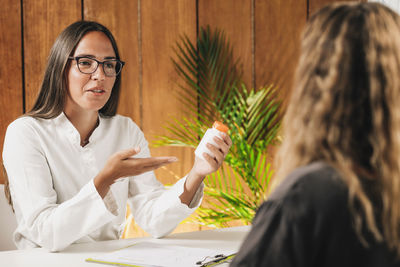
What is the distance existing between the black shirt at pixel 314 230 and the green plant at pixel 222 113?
7.09 feet

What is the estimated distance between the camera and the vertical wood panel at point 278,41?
3.04 m

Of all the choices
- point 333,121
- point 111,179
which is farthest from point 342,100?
point 111,179

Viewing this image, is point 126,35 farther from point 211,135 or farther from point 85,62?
point 211,135

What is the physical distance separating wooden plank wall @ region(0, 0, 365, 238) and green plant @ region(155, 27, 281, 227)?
8 centimetres

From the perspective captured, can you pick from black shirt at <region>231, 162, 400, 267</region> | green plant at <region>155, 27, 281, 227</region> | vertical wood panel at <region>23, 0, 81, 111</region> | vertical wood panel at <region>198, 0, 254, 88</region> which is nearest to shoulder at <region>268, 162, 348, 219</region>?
black shirt at <region>231, 162, 400, 267</region>

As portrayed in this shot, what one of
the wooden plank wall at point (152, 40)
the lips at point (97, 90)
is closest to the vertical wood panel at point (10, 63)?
the wooden plank wall at point (152, 40)

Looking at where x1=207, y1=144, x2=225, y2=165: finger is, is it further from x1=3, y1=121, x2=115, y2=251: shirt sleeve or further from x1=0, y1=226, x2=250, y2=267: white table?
x1=3, y1=121, x2=115, y2=251: shirt sleeve

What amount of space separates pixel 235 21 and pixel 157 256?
2.12 metres

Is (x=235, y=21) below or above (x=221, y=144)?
above

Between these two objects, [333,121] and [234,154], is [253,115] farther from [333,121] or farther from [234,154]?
[333,121]

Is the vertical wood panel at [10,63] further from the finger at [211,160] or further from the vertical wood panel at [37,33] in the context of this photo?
the finger at [211,160]

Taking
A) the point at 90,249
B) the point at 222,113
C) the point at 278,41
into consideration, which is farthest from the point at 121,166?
the point at 278,41

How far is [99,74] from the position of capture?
5.48 feet

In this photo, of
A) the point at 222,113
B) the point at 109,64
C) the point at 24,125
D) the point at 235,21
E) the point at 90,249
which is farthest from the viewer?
the point at 235,21
